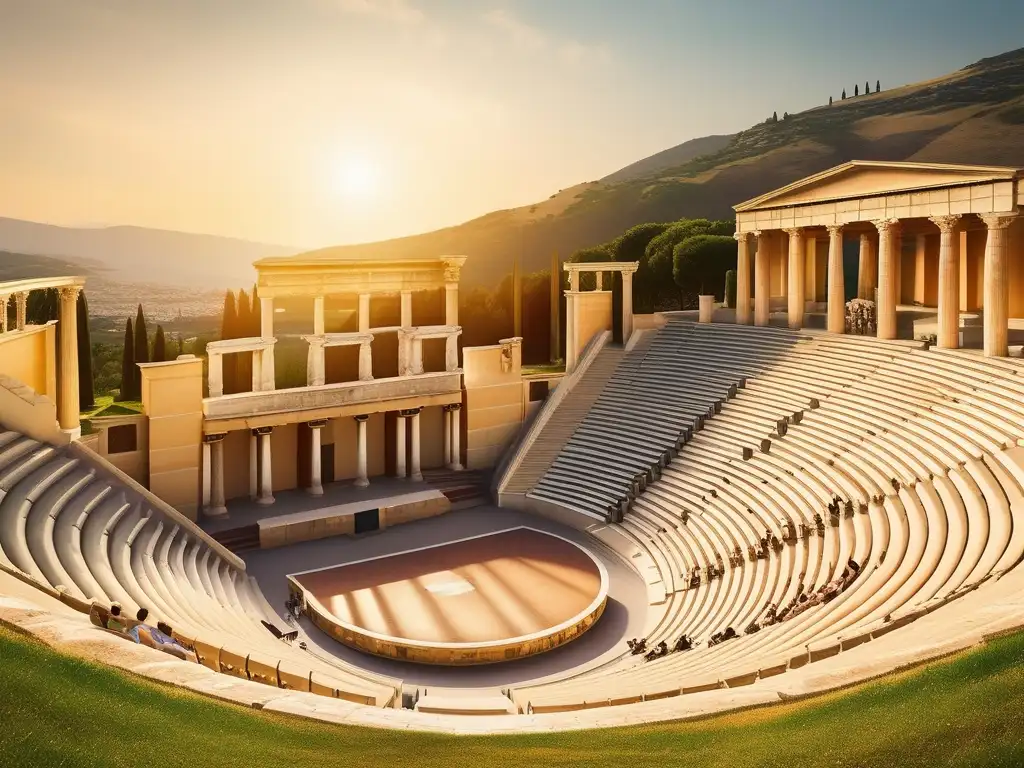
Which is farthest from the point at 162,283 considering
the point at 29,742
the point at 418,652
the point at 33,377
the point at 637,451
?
the point at 29,742

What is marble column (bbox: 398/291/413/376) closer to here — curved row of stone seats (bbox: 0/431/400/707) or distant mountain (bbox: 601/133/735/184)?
curved row of stone seats (bbox: 0/431/400/707)

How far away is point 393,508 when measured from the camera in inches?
1046

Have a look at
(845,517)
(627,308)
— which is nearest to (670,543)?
(845,517)

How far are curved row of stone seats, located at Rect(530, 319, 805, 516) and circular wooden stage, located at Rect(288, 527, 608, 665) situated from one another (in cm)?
279

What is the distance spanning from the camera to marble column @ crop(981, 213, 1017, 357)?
2198cm

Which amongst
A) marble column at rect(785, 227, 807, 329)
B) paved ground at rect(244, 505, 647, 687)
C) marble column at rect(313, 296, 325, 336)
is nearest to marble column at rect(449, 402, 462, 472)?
paved ground at rect(244, 505, 647, 687)

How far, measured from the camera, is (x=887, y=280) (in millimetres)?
26375

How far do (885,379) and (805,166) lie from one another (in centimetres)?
8398

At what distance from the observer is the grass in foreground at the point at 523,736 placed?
6105mm

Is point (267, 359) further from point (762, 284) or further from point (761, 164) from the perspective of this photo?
point (761, 164)

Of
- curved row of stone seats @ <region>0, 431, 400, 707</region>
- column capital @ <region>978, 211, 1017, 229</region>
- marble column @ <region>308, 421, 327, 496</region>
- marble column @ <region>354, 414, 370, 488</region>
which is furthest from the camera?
marble column @ <region>354, 414, 370, 488</region>

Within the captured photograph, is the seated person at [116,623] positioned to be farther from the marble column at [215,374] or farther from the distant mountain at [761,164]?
the distant mountain at [761,164]

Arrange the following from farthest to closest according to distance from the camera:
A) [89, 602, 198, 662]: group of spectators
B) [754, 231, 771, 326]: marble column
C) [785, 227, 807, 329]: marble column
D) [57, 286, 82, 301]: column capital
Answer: [754, 231, 771, 326]: marble column
[785, 227, 807, 329]: marble column
[57, 286, 82, 301]: column capital
[89, 602, 198, 662]: group of spectators

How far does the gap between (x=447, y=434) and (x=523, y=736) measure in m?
23.7
